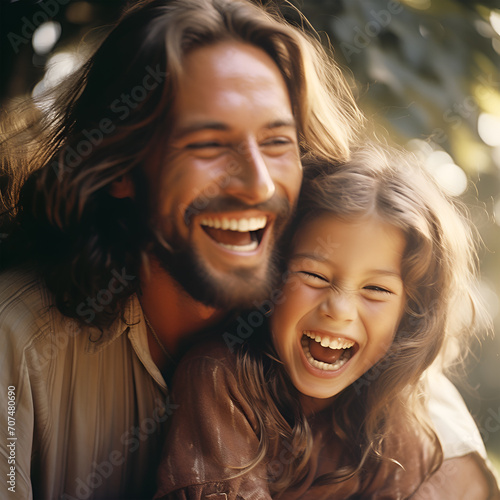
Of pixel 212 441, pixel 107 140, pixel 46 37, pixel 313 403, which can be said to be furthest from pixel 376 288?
pixel 46 37

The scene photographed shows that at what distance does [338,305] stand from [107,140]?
1.42ft

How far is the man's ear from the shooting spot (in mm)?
872

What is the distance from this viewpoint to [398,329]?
99cm

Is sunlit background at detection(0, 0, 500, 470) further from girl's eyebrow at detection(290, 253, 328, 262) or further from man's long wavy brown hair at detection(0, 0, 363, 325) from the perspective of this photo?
girl's eyebrow at detection(290, 253, 328, 262)

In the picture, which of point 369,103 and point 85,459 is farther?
point 369,103

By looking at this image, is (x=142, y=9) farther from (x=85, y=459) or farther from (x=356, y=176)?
(x=85, y=459)

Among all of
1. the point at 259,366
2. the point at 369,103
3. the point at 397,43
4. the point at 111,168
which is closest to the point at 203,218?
the point at 111,168

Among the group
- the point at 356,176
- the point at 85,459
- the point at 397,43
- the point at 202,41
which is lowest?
the point at 85,459

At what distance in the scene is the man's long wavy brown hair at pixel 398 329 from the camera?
3.07 feet

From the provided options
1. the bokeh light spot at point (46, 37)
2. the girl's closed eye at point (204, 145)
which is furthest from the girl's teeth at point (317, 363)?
the bokeh light spot at point (46, 37)

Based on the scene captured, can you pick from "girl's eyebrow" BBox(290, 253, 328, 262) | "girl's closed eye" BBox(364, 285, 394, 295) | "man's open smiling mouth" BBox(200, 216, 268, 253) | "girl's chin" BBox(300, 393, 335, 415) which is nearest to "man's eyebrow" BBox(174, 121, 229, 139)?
"man's open smiling mouth" BBox(200, 216, 268, 253)

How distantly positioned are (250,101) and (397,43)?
1.17 ft

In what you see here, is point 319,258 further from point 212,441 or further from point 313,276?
point 212,441

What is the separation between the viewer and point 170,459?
0.89 meters
